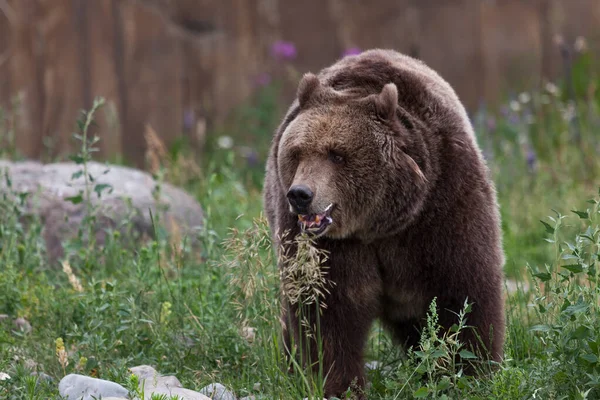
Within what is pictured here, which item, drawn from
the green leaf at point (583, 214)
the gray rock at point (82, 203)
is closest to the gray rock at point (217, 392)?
the green leaf at point (583, 214)

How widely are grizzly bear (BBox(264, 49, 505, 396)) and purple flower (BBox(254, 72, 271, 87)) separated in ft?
17.7

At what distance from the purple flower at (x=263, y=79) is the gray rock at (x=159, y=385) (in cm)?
570

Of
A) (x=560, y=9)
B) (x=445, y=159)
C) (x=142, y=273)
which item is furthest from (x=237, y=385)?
(x=560, y=9)

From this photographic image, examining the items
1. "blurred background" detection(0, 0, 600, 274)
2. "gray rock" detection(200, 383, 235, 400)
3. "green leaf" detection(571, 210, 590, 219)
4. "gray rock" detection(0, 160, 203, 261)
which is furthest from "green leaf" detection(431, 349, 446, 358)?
"blurred background" detection(0, 0, 600, 274)

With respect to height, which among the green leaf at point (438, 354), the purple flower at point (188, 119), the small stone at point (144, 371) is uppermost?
the green leaf at point (438, 354)

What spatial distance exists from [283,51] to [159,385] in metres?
5.90

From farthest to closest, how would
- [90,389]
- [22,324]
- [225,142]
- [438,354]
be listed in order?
[225,142] → [22,324] → [90,389] → [438,354]

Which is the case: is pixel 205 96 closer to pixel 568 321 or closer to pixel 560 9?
pixel 560 9

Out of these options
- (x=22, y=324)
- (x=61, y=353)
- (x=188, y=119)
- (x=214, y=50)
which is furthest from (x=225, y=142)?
(x=61, y=353)

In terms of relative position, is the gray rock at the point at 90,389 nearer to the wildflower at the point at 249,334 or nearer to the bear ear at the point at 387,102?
the wildflower at the point at 249,334

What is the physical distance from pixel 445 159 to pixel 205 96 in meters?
5.90

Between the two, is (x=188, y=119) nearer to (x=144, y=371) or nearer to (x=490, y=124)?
(x=490, y=124)

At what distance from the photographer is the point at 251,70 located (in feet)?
32.9

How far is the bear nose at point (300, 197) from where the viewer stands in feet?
13.1
